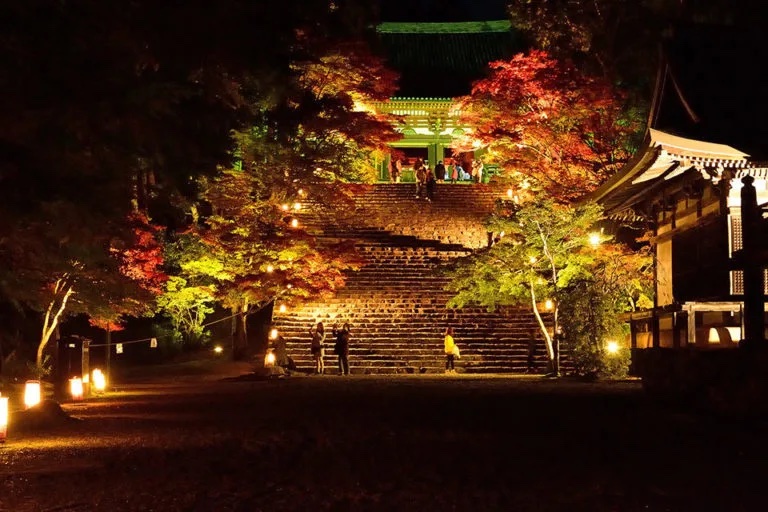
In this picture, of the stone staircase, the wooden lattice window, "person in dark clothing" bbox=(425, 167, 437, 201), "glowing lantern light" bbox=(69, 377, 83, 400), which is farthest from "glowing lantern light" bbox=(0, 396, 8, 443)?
"person in dark clothing" bbox=(425, 167, 437, 201)

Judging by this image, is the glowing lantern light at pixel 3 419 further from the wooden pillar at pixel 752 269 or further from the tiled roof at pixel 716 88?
the tiled roof at pixel 716 88

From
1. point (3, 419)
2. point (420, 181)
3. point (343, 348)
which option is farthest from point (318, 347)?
point (420, 181)

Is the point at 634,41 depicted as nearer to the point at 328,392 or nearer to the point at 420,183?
the point at 420,183

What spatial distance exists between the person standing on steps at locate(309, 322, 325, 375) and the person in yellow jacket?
3.54 meters

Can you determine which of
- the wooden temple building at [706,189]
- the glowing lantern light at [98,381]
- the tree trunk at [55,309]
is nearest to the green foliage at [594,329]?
the wooden temple building at [706,189]

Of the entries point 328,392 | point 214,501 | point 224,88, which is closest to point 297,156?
point 328,392

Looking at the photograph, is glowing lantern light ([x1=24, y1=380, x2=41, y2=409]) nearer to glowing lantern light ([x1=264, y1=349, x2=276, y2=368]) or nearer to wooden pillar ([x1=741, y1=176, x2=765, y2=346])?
wooden pillar ([x1=741, y1=176, x2=765, y2=346])

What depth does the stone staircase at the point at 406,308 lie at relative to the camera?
27.3m

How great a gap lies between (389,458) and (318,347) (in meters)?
16.8

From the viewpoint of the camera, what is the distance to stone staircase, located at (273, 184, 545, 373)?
2727cm

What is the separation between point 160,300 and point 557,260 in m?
13.0

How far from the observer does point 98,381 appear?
66.1 feet

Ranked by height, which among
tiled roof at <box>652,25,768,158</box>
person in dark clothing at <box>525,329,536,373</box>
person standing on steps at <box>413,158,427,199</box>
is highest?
person standing on steps at <box>413,158,427,199</box>

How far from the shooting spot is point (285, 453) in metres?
9.76
